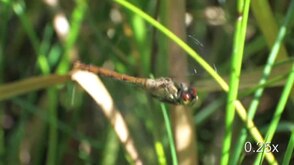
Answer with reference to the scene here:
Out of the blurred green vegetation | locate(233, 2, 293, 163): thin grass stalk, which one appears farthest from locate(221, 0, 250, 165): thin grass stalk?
the blurred green vegetation

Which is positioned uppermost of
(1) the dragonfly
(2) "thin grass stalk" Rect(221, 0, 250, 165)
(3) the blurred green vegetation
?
(3) the blurred green vegetation

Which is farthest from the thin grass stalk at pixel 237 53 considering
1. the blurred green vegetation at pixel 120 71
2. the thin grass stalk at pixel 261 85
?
the blurred green vegetation at pixel 120 71

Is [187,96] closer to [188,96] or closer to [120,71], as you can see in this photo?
[188,96]

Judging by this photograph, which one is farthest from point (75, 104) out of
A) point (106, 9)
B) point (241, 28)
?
point (241, 28)

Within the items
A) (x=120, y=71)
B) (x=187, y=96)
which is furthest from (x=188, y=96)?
(x=120, y=71)

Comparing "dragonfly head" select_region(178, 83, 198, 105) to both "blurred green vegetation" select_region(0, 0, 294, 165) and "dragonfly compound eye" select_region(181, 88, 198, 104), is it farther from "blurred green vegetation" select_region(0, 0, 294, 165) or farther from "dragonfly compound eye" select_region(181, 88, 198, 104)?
"blurred green vegetation" select_region(0, 0, 294, 165)

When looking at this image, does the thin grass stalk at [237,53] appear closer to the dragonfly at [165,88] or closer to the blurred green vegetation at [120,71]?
the dragonfly at [165,88]
